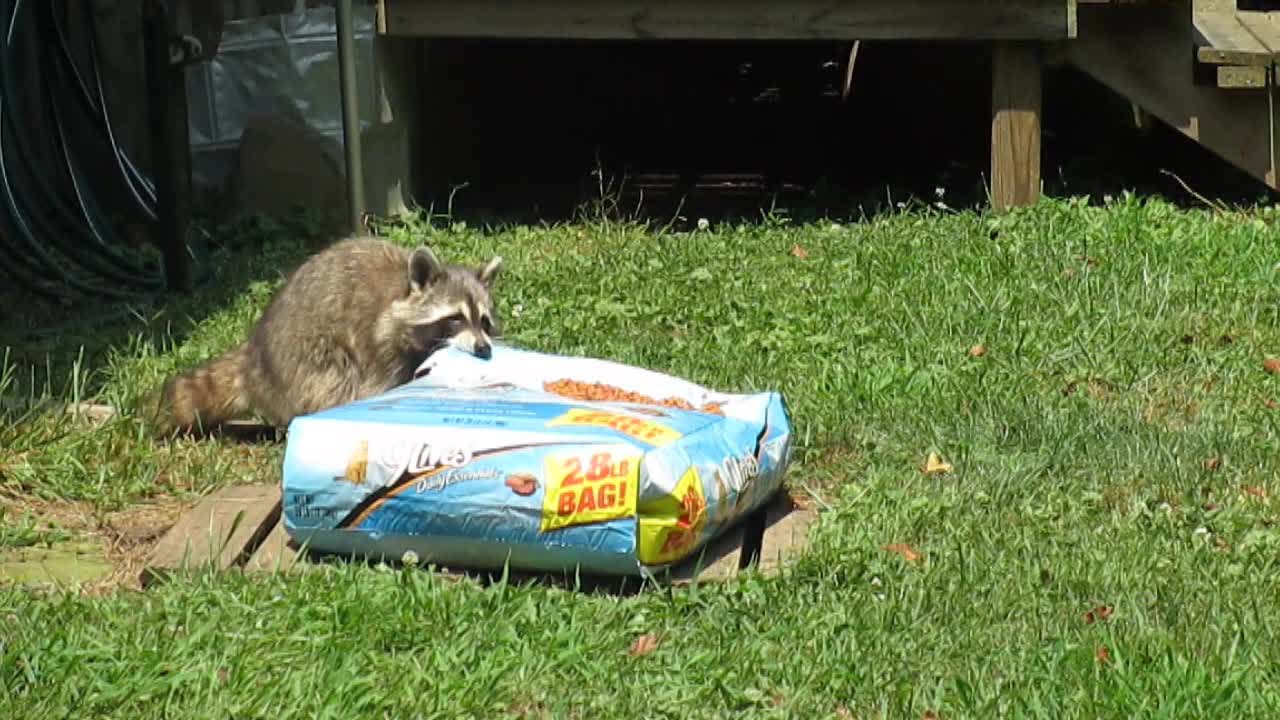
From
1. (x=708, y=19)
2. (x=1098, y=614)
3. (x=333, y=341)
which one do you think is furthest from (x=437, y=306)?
(x=708, y=19)

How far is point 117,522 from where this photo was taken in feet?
17.3

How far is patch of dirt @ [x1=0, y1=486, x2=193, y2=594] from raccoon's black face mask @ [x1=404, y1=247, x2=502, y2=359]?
93cm

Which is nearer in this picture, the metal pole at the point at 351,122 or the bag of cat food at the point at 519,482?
the bag of cat food at the point at 519,482

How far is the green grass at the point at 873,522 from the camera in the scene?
3.95 metres

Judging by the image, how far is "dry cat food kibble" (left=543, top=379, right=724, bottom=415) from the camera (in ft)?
17.0

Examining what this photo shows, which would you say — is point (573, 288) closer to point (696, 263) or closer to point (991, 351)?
point (696, 263)

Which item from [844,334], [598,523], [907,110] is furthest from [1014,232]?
[598,523]

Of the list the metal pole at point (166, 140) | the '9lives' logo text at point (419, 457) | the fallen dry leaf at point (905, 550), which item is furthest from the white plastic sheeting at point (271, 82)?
the fallen dry leaf at point (905, 550)

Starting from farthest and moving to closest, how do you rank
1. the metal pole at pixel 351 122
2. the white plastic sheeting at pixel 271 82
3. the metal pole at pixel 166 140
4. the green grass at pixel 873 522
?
the white plastic sheeting at pixel 271 82 < the metal pole at pixel 351 122 < the metal pole at pixel 166 140 < the green grass at pixel 873 522

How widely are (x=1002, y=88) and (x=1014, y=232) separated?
3.41 feet

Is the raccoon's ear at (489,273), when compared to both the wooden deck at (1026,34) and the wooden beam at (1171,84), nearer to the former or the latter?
the wooden deck at (1026,34)

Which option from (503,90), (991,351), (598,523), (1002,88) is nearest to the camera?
(598,523)

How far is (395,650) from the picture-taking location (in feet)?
13.6

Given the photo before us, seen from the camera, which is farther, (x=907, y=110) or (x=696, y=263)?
(x=907, y=110)
